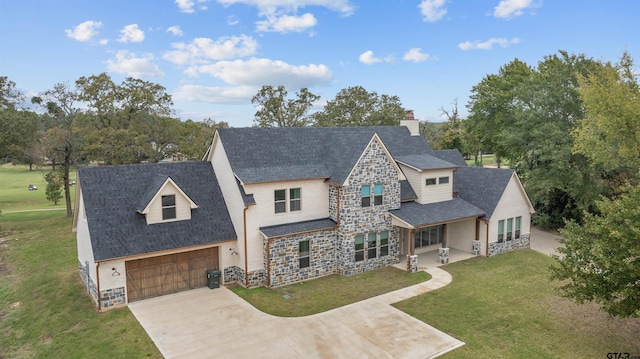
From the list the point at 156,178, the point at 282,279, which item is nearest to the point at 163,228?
the point at 156,178

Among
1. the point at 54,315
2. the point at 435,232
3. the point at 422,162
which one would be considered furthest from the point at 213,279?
the point at 435,232

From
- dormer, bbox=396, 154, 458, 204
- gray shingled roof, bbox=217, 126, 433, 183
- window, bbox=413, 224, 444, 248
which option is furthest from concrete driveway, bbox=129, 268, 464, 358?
dormer, bbox=396, 154, 458, 204

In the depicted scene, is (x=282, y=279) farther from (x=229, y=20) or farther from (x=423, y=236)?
(x=229, y=20)

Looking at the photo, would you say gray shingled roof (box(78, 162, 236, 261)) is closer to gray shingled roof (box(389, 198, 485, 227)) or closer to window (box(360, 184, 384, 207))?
window (box(360, 184, 384, 207))

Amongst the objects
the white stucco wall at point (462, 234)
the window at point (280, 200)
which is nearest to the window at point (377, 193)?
the window at point (280, 200)

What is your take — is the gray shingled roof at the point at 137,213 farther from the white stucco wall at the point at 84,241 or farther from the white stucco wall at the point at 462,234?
the white stucco wall at the point at 462,234

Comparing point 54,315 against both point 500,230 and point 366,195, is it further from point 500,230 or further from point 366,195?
point 500,230
